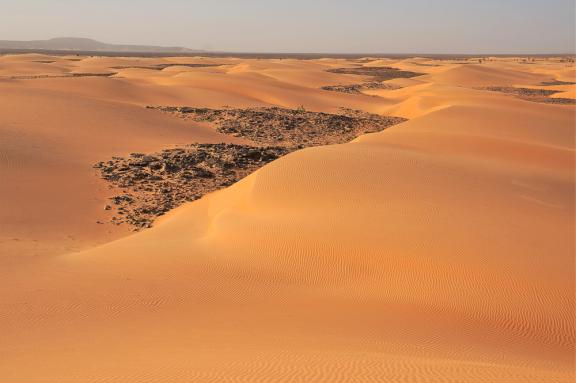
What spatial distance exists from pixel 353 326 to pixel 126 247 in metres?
4.33

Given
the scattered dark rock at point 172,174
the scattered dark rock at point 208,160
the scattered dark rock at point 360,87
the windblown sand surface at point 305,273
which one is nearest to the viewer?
the windblown sand surface at point 305,273

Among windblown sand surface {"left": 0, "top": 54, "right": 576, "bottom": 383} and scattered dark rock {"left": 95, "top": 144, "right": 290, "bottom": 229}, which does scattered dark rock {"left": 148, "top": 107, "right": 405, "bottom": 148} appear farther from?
windblown sand surface {"left": 0, "top": 54, "right": 576, "bottom": 383}

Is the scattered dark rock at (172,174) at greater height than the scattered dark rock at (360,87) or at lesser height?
lesser

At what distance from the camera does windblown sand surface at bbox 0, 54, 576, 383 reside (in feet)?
15.3

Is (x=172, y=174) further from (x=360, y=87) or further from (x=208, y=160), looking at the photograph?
(x=360, y=87)

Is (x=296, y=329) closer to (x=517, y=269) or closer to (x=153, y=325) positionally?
(x=153, y=325)

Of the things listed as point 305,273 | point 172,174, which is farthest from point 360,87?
point 305,273

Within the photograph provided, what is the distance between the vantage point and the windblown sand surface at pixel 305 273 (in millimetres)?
4656

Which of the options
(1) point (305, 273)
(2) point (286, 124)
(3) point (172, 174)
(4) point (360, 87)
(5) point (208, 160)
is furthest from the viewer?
(4) point (360, 87)

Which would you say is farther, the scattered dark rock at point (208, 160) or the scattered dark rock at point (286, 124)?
the scattered dark rock at point (286, 124)

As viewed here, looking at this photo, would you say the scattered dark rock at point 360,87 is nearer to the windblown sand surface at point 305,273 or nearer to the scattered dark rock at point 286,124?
the scattered dark rock at point 286,124

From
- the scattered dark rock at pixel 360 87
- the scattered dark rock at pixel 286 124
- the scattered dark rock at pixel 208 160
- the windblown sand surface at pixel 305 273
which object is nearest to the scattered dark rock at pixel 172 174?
the scattered dark rock at pixel 208 160

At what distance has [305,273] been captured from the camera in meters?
7.40

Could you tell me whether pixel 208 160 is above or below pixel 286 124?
below
